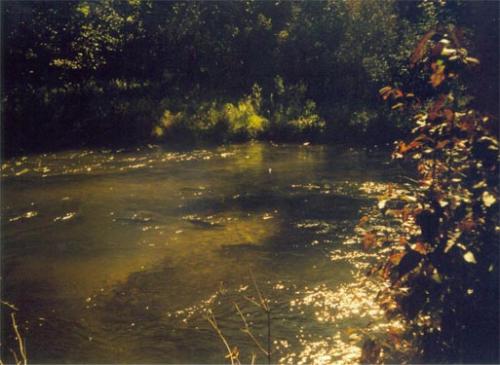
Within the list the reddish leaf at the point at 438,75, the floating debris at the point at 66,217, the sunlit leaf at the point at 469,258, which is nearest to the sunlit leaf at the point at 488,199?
the sunlit leaf at the point at 469,258

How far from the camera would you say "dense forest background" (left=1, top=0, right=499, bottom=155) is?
1869 centimetres

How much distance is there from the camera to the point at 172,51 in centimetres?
2442

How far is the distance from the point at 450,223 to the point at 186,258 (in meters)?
5.49

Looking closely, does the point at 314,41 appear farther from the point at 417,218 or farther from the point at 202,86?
the point at 417,218

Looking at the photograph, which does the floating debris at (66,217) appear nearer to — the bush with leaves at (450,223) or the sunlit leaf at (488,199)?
the bush with leaves at (450,223)

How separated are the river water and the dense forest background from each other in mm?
3402

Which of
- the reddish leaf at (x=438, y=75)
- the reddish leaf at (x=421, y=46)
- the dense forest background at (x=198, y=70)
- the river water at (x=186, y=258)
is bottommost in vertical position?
the river water at (x=186, y=258)

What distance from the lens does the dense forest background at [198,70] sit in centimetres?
1869

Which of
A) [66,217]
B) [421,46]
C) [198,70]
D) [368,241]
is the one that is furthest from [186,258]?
[198,70]

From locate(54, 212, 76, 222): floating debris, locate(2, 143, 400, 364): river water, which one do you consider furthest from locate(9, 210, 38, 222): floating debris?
locate(54, 212, 76, 222): floating debris

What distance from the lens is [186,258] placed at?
8.84 metres

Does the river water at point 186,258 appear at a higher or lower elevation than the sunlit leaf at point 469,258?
lower

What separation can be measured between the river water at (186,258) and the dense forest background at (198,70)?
3402mm

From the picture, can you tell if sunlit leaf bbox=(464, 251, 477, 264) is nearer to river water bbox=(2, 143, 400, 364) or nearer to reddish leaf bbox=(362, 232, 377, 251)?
reddish leaf bbox=(362, 232, 377, 251)
